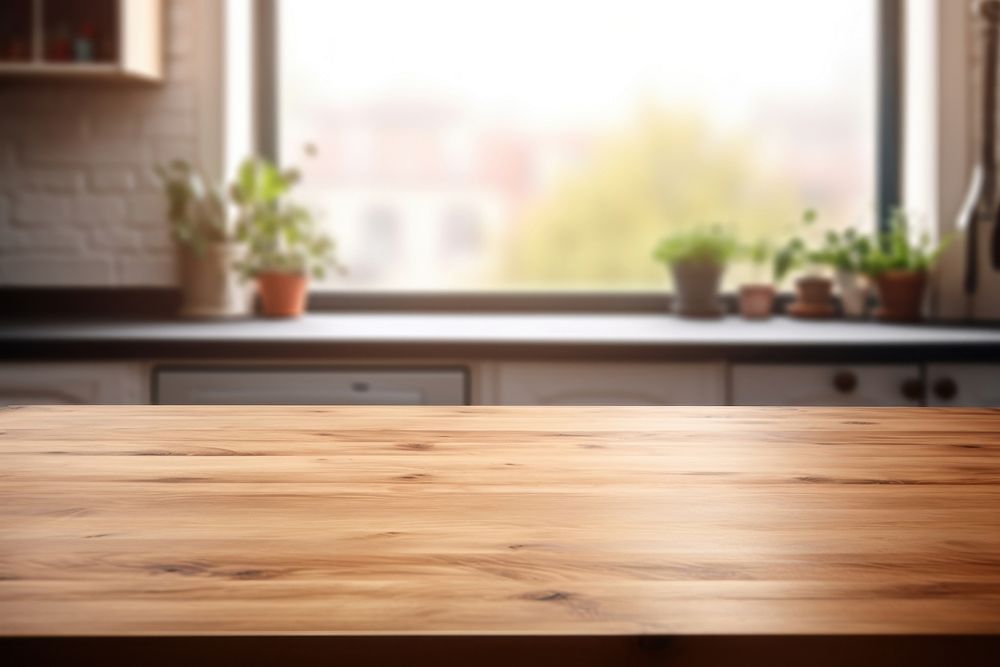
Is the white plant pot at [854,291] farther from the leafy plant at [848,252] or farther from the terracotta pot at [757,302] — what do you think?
the terracotta pot at [757,302]

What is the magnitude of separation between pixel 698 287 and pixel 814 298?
1.14 ft

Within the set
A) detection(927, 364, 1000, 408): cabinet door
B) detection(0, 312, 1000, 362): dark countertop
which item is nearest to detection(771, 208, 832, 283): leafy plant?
detection(0, 312, 1000, 362): dark countertop

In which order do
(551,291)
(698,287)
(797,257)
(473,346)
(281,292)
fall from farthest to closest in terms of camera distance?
(551,291) < (797,257) < (698,287) < (281,292) < (473,346)

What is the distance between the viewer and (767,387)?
2.29m

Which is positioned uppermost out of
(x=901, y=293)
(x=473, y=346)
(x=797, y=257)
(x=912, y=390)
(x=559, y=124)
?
(x=559, y=124)

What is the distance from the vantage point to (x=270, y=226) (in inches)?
114

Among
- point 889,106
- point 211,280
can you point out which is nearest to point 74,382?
point 211,280

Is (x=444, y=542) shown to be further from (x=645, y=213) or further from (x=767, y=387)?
(x=645, y=213)

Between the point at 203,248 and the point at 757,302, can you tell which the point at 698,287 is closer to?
the point at 757,302

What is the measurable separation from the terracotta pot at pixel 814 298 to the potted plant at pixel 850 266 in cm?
6

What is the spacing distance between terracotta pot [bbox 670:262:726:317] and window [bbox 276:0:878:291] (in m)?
0.27

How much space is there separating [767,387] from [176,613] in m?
1.91

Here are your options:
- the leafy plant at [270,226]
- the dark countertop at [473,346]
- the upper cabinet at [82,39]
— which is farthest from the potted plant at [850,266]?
the upper cabinet at [82,39]

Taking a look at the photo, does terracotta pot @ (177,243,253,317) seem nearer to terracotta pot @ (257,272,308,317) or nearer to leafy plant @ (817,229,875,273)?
terracotta pot @ (257,272,308,317)
